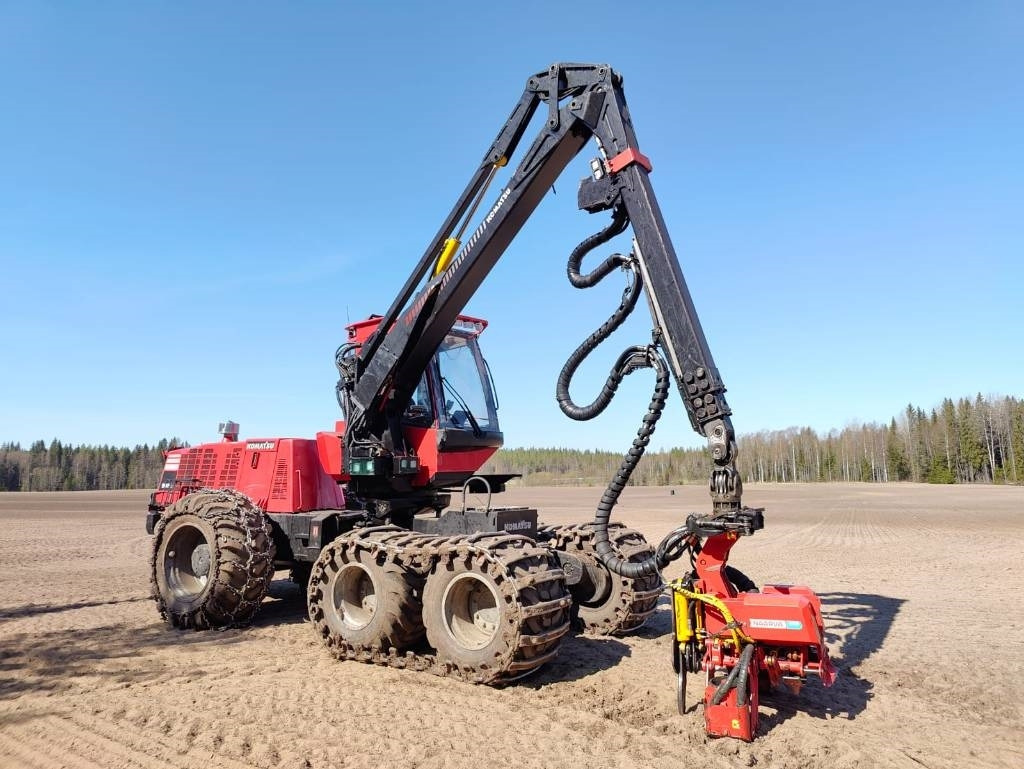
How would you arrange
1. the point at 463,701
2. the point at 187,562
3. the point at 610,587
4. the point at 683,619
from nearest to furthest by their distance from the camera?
the point at 683,619
the point at 463,701
the point at 610,587
the point at 187,562

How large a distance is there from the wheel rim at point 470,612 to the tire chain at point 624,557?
72.7 inches

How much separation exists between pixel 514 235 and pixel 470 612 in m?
4.27

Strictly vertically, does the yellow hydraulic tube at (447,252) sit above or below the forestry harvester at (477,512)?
above

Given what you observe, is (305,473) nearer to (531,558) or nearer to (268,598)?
(268,598)

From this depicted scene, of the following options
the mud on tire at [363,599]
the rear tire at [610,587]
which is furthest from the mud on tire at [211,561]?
the rear tire at [610,587]

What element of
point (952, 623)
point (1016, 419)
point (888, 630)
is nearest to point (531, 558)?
point (888, 630)

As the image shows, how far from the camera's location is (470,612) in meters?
7.21

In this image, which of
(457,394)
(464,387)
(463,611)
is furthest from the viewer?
(464,387)

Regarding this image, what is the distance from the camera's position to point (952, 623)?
386 inches

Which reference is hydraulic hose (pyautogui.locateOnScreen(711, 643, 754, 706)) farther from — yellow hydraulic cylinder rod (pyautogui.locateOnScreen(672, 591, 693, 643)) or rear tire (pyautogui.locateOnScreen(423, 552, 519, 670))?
rear tire (pyautogui.locateOnScreen(423, 552, 519, 670))

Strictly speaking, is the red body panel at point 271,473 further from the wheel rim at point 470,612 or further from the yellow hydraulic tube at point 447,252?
the wheel rim at point 470,612

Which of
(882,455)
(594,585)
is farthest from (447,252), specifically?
(882,455)

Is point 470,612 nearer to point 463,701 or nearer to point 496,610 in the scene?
point 496,610

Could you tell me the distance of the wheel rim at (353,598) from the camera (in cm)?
784
